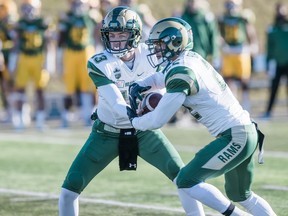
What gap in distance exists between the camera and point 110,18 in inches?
250

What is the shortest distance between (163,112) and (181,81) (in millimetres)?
212

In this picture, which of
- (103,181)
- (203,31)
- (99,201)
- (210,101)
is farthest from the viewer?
(203,31)

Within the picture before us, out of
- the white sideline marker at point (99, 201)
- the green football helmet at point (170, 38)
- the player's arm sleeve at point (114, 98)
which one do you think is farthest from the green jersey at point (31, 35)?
the green football helmet at point (170, 38)

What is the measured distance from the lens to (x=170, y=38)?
5820 mm

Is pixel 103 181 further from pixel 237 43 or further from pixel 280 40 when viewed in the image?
pixel 280 40

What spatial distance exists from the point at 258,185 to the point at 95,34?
6164 millimetres

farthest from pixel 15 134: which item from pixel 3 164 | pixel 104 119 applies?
pixel 104 119

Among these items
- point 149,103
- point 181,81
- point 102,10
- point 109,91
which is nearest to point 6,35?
point 102,10

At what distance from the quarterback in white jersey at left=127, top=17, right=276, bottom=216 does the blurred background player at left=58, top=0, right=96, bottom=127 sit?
840 cm

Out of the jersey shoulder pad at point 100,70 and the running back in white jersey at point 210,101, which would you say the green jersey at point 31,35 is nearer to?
the jersey shoulder pad at point 100,70

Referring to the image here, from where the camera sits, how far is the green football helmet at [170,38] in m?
5.83

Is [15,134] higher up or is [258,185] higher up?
[258,185]

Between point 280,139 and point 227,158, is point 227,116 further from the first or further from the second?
point 280,139

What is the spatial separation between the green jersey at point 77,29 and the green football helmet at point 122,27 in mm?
8011
